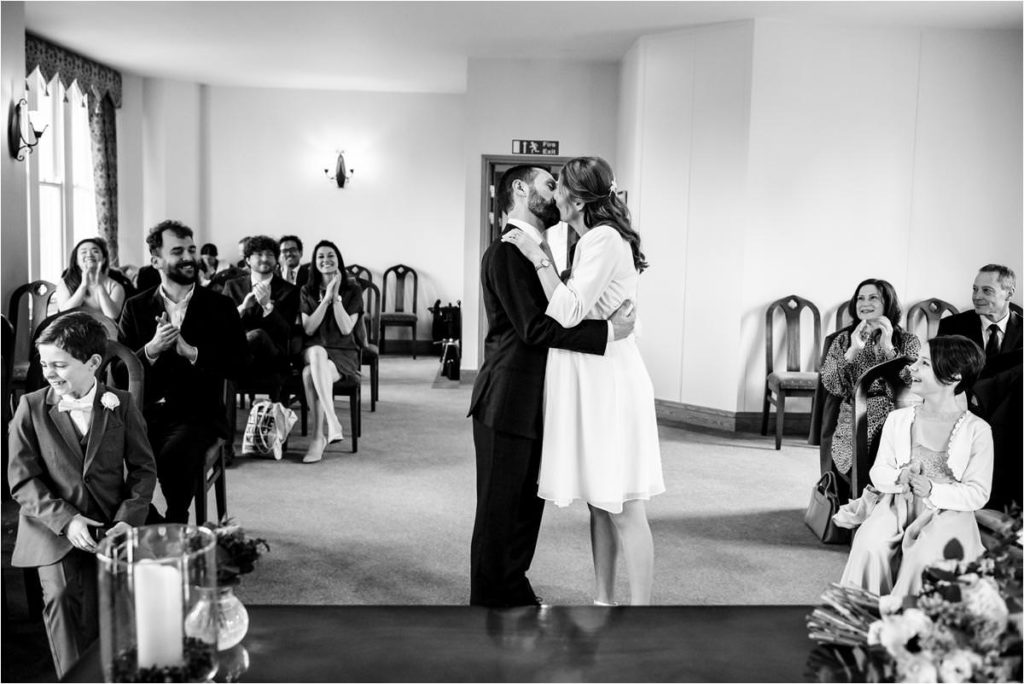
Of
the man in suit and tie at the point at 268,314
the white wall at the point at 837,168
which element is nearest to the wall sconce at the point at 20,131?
the man in suit and tie at the point at 268,314

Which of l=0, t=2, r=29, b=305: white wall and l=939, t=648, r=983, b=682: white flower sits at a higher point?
l=0, t=2, r=29, b=305: white wall

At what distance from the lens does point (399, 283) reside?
11.1 meters

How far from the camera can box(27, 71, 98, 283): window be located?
317 inches

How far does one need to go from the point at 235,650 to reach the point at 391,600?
6.70 feet

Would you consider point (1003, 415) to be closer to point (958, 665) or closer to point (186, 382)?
point (958, 665)

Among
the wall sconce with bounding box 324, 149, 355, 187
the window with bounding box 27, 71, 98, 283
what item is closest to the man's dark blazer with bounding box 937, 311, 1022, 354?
the window with bounding box 27, 71, 98, 283

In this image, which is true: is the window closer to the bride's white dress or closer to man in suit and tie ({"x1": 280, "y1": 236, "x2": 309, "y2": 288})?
man in suit and tie ({"x1": 280, "y1": 236, "x2": 309, "y2": 288})

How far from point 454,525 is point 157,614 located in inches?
126

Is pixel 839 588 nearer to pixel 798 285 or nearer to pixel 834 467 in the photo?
pixel 834 467

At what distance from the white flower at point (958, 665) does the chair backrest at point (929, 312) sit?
6084mm

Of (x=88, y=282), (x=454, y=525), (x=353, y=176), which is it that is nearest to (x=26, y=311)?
(x=88, y=282)

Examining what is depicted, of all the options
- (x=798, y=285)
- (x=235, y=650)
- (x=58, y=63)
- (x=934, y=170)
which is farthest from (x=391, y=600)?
(x=58, y=63)

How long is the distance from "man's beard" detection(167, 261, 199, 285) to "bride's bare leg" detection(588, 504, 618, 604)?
2.18 meters

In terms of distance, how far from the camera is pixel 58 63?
8312mm
